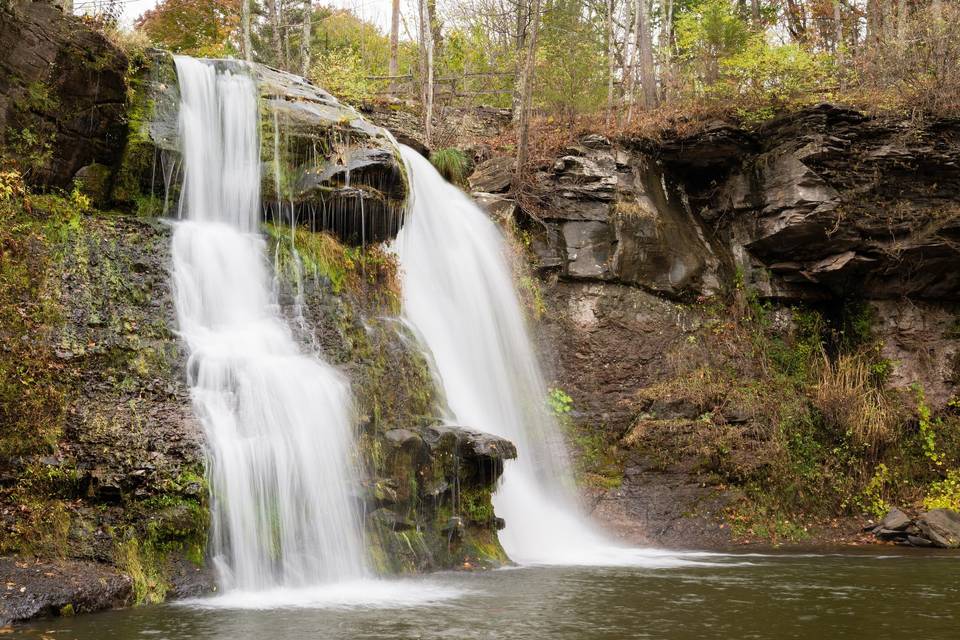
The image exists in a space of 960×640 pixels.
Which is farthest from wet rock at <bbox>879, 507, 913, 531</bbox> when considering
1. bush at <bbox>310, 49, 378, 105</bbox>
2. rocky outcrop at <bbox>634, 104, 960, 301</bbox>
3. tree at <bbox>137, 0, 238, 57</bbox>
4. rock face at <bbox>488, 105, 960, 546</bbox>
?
tree at <bbox>137, 0, 238, 57</bbox>

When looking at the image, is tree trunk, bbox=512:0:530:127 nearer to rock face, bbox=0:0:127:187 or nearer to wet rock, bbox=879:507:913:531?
rock face, bbox=0:0:127:187

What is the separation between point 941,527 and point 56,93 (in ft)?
46.6

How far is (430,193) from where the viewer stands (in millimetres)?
14359

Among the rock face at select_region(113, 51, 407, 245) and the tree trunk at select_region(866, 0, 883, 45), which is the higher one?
the tree trunk at select_region(866, 0, 883, 45)

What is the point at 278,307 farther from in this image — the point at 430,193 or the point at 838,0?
the point at 838,0

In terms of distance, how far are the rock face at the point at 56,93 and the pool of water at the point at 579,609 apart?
650 centimetres

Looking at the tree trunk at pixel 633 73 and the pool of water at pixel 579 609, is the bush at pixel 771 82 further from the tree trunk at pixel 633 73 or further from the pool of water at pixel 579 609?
the pool of water at pixel 579 609

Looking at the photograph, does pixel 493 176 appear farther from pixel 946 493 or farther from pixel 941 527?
pixel 946 493

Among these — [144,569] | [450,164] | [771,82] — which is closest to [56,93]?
[144,569]

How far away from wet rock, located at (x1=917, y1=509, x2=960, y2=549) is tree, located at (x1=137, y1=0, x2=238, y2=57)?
2584 cm

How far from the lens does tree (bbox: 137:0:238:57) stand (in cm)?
2755

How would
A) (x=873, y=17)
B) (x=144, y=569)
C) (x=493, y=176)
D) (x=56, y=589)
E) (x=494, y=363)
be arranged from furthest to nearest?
(x=873, y=17) < (x=493, y=176) < (x=494, y=363) < (x=144, y=569) < (x=56, y=589)


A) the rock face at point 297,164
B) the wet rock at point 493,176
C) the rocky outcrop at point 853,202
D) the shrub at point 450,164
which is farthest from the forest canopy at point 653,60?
the rock face at point 297,164

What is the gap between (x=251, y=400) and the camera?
8.28m
